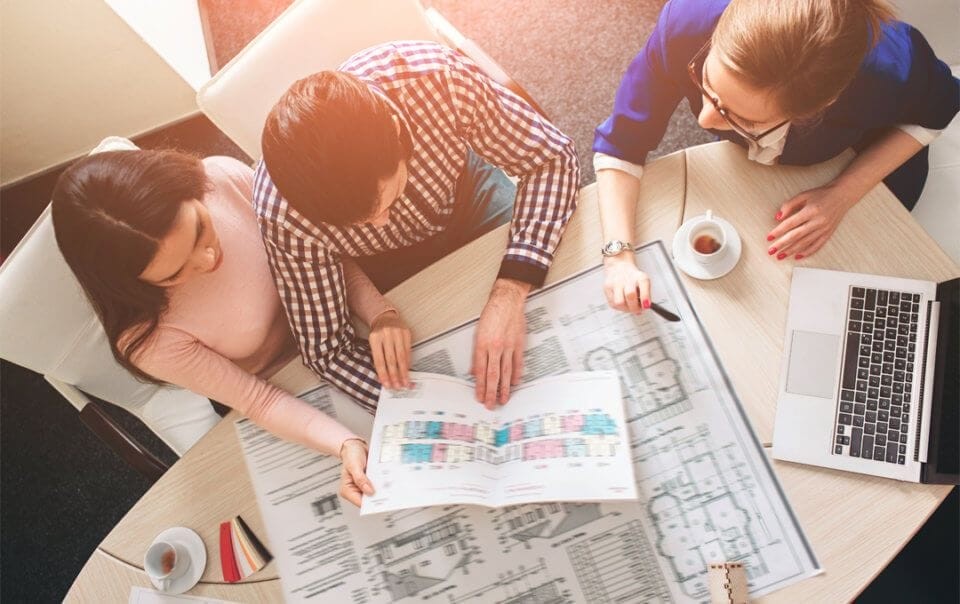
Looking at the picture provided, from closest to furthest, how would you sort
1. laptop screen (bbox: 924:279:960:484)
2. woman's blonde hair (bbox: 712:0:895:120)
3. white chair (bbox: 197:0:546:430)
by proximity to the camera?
1. woman's blonde hair (bbox: 712:0:895:120)
2. laptop screen (bbox: 924:279:960:484)
3. white chair (bbox: 197:0:546:430)

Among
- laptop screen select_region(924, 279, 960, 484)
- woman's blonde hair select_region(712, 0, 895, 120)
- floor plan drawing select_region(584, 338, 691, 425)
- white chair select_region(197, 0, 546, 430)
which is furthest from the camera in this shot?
white chair select_region(197, 0, 546, 430)

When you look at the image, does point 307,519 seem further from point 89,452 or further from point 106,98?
point 106,98

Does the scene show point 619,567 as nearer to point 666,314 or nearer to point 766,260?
point 666,314

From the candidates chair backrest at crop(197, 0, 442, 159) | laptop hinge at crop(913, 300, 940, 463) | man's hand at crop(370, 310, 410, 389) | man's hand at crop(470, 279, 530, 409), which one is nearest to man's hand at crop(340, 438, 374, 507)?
man's hand at crop(370, 310, 410, 389)

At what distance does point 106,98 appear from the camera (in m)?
2.00

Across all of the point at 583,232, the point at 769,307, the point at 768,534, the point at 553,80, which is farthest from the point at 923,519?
the point at 553,80

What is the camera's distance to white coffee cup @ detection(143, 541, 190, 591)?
1096 mm

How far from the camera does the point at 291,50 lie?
1187mm

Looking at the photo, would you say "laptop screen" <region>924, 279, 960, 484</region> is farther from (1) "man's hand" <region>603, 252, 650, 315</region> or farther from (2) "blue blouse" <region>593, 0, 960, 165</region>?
(1) "man's hand" <region>603, 252, 650, 315</region>

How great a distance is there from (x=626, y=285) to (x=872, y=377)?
0.40 meters

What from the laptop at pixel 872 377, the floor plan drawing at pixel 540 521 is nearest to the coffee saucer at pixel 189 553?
the floor plan drawing at pixel 540 521

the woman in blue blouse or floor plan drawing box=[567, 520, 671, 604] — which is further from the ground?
the woman in blue blouse

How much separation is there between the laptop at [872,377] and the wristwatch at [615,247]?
28 cm

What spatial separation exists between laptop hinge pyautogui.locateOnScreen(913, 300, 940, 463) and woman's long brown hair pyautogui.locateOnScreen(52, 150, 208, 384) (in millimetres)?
1170
